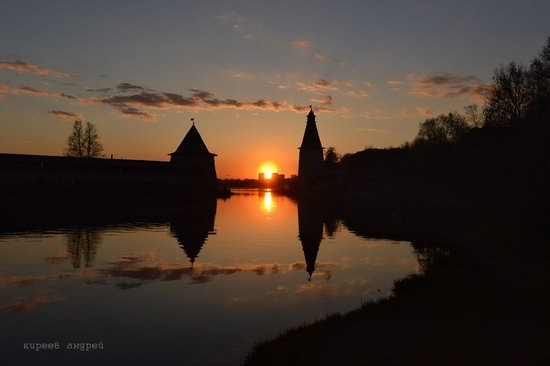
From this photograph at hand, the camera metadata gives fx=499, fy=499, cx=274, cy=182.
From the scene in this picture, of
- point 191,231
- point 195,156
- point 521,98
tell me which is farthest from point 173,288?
point 195,156

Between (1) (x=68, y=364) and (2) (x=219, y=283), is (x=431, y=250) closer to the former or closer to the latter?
(2) (x=219, y=283)

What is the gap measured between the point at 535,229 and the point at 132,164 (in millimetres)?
48589

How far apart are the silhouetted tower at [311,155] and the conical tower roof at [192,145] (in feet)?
76.8

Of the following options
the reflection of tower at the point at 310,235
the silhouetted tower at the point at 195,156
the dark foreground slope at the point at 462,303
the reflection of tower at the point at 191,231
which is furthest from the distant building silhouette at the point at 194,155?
the dark foreground slope at the point at 462,303

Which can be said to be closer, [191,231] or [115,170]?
[191,231]

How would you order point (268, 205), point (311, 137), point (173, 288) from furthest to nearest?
point (311, 137)
point (268, 205)
point (173, 288)

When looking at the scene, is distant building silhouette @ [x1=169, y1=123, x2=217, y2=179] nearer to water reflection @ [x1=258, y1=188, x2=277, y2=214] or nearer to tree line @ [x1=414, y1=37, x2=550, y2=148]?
water reflection @ [x1=258, y1=188, x2=277, y2=214]

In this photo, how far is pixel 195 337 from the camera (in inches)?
412

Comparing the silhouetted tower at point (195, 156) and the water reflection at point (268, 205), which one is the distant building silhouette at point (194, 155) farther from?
the water reflection at point (268, 205)

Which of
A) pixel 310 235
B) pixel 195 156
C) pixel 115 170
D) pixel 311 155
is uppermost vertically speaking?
pixel 311 155

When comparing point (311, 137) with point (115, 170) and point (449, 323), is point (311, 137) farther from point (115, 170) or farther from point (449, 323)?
point (449, 323)

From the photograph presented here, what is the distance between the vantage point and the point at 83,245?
899 inches

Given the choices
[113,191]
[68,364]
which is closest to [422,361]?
[68,364]

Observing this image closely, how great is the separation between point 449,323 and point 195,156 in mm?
62842
